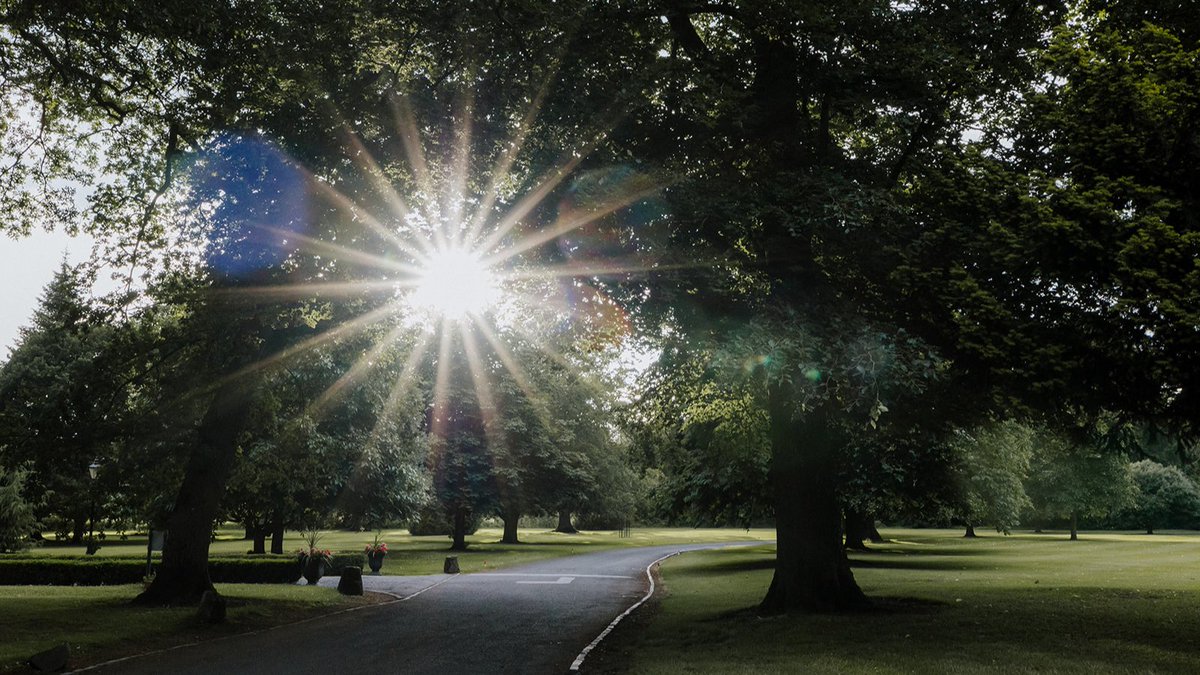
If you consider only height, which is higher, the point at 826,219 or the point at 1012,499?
the point at 826,219

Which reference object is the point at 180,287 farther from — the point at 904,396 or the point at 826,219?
the point at 904,396

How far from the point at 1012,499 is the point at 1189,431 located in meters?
28.3

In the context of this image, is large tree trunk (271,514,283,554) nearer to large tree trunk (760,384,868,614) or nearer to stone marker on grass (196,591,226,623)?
stone marker on grass (196,591,226,623)

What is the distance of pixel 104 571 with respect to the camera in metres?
24.6

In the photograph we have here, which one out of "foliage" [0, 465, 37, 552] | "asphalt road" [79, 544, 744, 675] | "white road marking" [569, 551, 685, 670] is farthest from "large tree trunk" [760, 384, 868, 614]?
"foliage" [0, 465, 37, 552]

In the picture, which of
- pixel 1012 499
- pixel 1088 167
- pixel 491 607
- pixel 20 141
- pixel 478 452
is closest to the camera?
pixel 1088 167

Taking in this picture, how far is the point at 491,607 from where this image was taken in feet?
60.8

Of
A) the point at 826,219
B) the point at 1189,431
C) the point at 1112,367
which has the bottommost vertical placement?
the point at 1189,431

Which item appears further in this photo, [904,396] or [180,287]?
[180,287]

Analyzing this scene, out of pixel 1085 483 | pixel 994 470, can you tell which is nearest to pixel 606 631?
pixel 994 470

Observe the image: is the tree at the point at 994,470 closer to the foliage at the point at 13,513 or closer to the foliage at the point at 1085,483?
the foliage at the point at 1085,483

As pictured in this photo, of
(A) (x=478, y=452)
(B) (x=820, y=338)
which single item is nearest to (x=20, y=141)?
(B) (x=820, y=338)

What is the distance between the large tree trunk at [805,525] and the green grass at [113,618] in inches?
399

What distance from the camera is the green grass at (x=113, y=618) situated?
12602 millimetres
